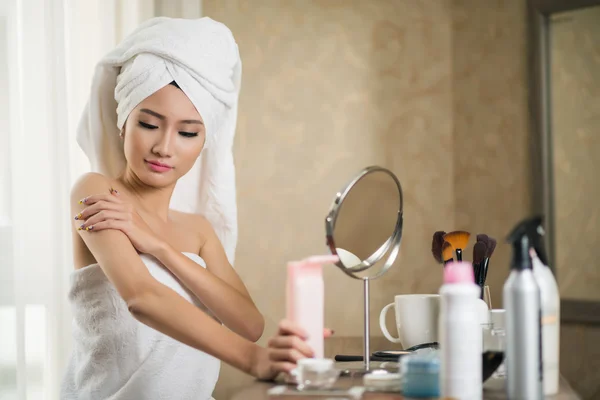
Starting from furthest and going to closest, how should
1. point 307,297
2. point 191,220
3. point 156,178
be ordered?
point 191,220 → point 156,178 → point 307,297

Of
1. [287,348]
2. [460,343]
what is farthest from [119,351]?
[460,343]

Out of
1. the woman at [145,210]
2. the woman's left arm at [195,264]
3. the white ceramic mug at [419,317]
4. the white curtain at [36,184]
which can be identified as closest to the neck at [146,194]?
the woman at [145,210]

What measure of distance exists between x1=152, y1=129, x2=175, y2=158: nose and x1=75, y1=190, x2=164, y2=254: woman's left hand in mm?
131

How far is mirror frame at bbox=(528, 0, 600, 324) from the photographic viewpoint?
235 centimetres

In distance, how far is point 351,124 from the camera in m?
2.65

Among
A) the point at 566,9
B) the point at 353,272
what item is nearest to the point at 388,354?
the point at 353,272

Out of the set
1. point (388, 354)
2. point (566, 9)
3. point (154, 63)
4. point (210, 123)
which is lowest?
point (388, 354)

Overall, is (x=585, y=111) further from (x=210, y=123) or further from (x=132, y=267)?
(x=132, y=267)

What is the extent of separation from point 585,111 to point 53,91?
159cm

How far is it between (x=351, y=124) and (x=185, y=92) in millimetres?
1208

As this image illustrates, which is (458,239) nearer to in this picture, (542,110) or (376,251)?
(376,251)

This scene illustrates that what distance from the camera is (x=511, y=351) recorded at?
34.8 inches

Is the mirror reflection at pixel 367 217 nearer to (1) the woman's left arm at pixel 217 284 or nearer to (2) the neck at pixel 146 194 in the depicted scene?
(1) the woman's left arm at pixel 217 284

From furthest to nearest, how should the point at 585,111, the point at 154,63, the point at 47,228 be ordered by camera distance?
the point at 585,111
the point at 47,228
the point at 154,63
